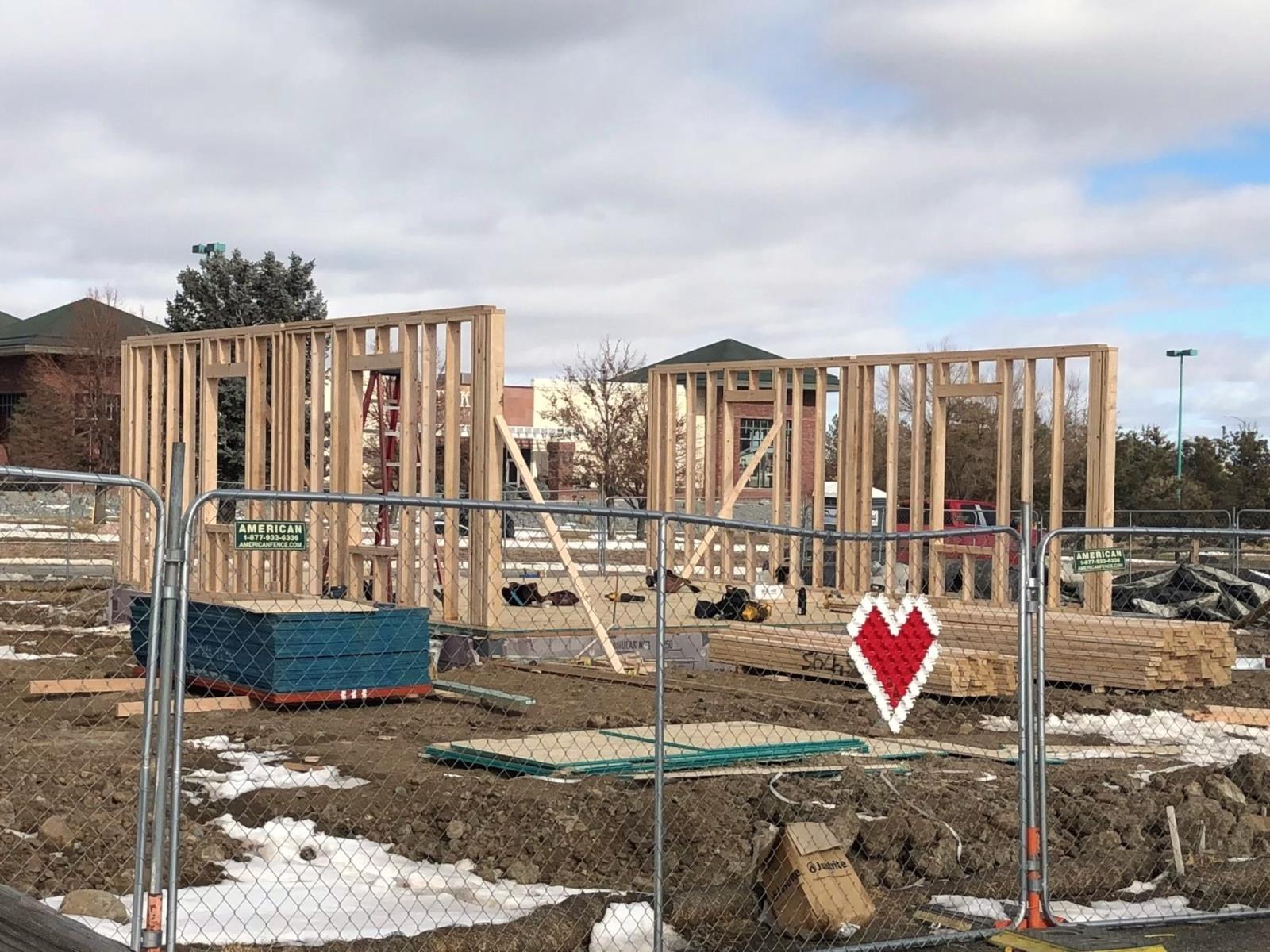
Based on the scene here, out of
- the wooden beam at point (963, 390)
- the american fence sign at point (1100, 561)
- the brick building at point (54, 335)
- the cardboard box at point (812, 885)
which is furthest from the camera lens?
the brick building at point (54, 335)

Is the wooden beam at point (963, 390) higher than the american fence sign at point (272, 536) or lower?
higher

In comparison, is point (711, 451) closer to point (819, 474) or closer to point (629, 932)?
point (819, 474)

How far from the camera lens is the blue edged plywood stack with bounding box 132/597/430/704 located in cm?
1253

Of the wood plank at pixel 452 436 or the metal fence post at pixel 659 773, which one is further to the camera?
the wood plank at pixel 452 436

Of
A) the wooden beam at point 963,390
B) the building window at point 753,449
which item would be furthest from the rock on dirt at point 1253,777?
the building window at point 753,449

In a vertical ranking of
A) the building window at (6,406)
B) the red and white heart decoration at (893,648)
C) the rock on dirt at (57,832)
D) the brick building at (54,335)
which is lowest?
the rock on dirt at (57,832)

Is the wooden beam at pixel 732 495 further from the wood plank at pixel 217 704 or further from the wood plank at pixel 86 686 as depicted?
the wood plank at pixel 86 686

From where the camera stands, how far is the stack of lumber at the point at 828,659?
14102 millimetres

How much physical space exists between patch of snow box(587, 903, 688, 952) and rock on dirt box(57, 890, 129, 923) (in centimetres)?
198

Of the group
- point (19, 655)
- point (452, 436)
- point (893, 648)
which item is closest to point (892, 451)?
point (452, 436)

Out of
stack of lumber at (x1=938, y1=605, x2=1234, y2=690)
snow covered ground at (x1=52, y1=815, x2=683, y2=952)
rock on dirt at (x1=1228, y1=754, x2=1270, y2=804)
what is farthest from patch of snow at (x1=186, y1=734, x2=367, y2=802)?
stack of lumber at (x1=938, y1=605, x2=1234, y2=690)

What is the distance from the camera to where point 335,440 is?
17453 millimetres

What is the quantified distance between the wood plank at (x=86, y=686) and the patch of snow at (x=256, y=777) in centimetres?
267

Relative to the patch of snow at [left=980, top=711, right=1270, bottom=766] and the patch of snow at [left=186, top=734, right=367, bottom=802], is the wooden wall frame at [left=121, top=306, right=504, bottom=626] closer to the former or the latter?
the patch of snow at [left=186, top=734, right=367, bottom=802]
